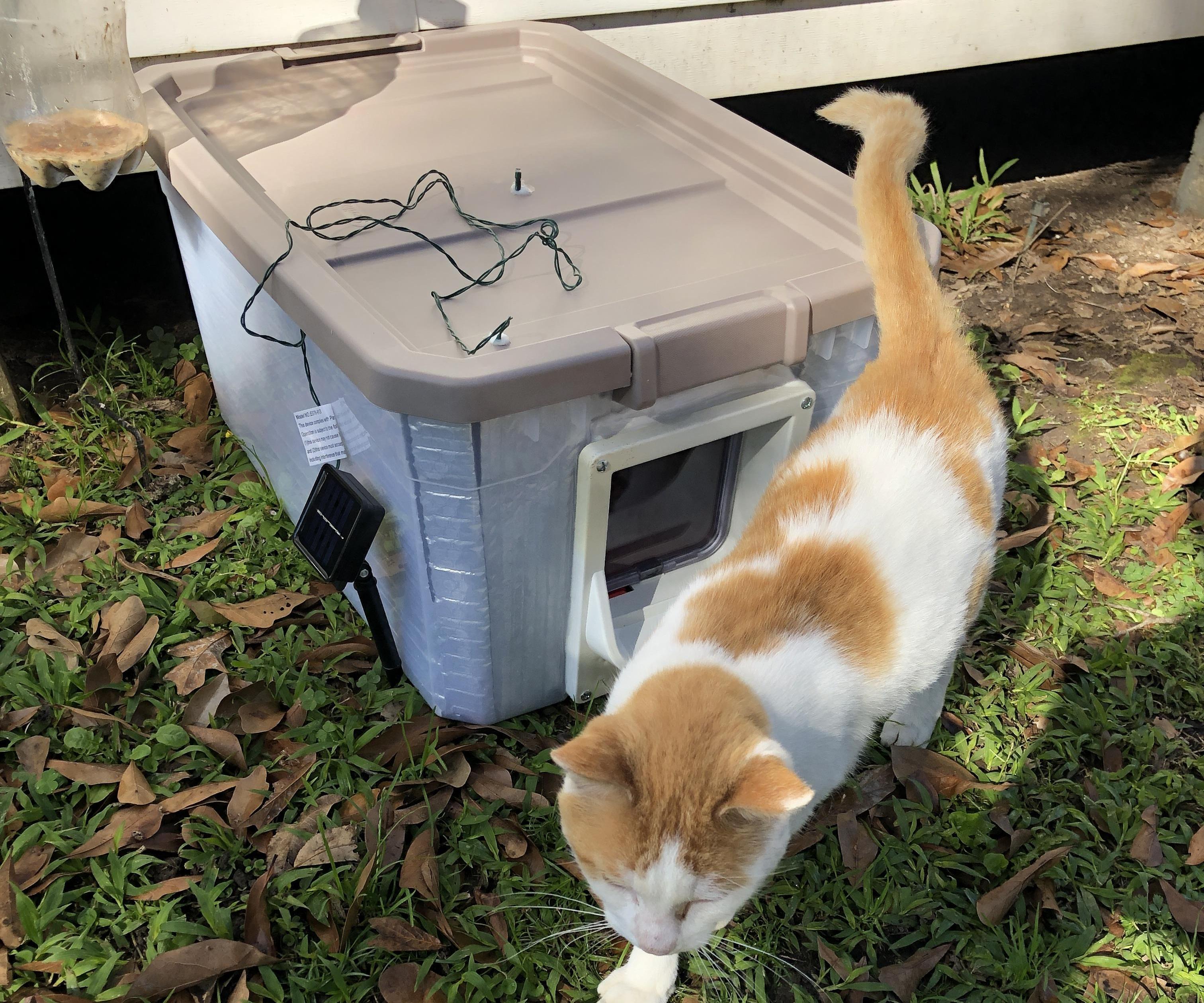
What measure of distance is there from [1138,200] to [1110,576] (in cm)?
179

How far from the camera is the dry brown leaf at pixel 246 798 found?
1.45 meters

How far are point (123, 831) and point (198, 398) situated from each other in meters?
1.07

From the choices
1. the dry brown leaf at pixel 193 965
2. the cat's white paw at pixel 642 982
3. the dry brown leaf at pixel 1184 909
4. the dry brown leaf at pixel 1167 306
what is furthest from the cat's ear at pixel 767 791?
the dry brown leaf at pixel 1167 306

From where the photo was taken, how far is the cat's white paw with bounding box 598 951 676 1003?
1.28m

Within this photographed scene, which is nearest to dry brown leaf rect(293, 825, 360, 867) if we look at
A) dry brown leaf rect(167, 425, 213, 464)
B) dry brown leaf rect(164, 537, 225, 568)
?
dry brown leaf rect(164, 537, 225, 568)

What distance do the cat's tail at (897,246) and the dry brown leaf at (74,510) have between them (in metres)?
1.50

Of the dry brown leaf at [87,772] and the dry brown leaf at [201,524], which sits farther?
the dry brown leaf at [201,524]

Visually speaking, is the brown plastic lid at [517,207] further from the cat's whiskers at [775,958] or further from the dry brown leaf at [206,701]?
the cat's whiskers at [775,958]

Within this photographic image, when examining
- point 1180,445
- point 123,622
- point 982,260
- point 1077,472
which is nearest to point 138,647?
point 123,622

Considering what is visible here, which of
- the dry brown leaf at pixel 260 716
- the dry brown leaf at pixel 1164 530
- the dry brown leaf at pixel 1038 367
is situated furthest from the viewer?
the dry brown leaf at pixel 1038 367

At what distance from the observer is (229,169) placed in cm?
161

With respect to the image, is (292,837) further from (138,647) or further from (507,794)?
(138,647)

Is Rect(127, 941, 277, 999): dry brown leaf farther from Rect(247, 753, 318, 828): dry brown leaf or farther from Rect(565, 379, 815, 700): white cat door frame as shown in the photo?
Rect(565, 379, 815, 700): white cat door frame

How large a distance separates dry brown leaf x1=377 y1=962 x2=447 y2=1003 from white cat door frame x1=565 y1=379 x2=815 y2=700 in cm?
50
